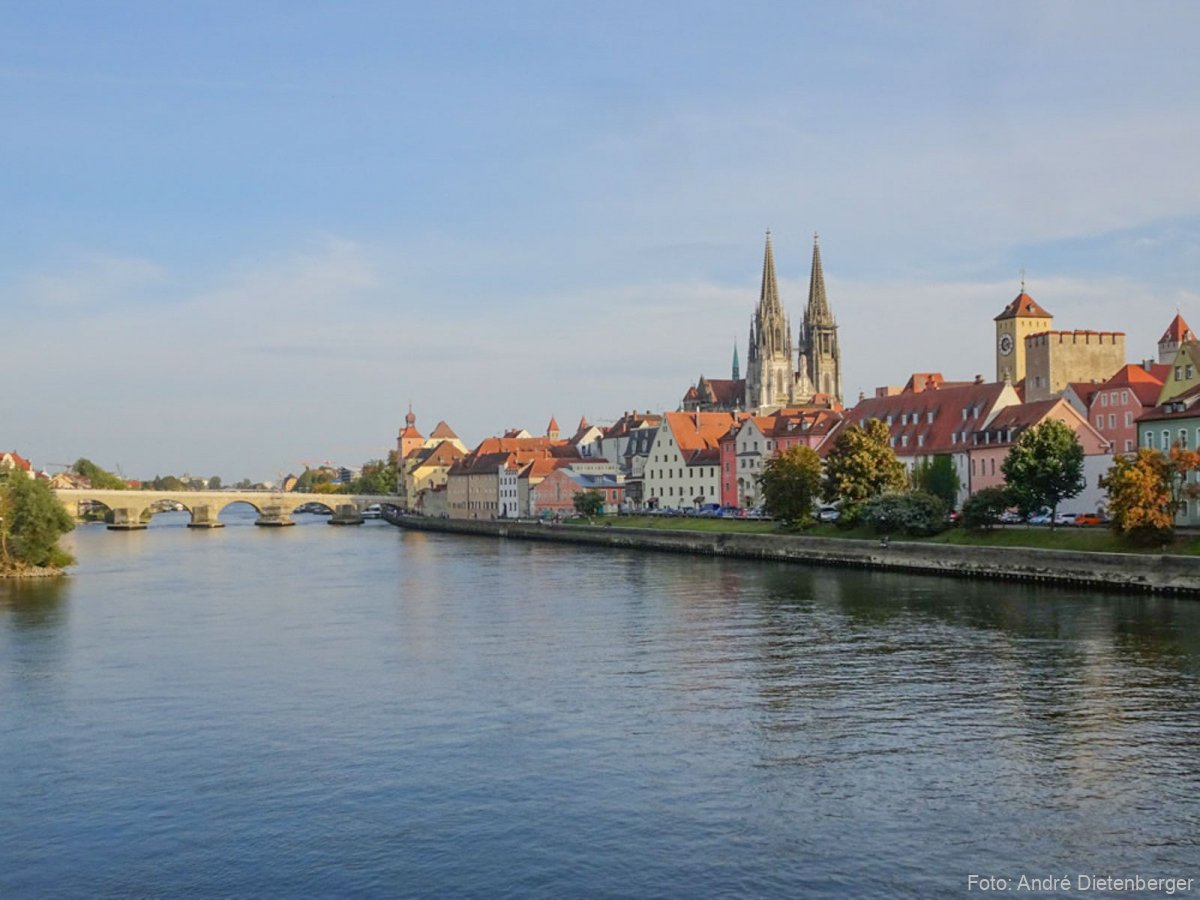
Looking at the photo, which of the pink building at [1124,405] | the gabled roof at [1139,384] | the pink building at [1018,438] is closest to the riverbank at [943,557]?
the pink building at [1018,438]

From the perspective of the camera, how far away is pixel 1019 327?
102688mm

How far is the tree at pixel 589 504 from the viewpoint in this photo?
379 feet

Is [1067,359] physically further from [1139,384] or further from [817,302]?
[817,302]

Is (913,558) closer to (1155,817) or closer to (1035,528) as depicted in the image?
(1035,528)

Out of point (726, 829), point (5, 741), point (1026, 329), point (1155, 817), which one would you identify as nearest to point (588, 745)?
point (726, 829)

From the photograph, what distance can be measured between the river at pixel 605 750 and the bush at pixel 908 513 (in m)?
17.1

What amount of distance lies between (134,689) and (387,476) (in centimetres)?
16700

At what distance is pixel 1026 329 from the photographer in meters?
103

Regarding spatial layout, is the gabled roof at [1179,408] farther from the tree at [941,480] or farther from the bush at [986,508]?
the tree at [941,480]

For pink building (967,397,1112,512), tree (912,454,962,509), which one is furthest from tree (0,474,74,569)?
pink building (967,397,1112,512)

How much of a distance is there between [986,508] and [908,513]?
18.1 ft

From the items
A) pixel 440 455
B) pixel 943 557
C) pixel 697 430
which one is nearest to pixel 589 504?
pixel 697 430

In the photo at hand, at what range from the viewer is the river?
63.5ft

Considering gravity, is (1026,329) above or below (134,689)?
above
